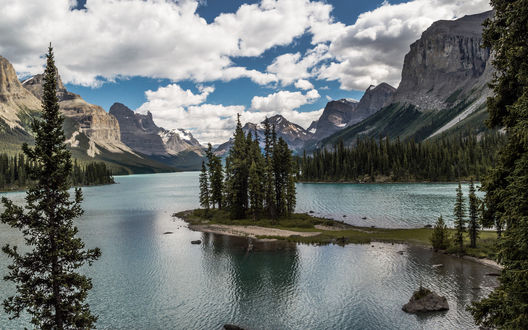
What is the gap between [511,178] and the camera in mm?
13891

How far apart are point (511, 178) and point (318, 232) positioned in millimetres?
53739

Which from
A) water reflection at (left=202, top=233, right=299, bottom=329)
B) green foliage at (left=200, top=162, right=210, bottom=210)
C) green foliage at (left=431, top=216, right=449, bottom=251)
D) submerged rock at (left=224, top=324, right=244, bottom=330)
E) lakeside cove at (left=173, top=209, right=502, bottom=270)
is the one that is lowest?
water reflection at (left=202, top=233, right=299, bottom=329)

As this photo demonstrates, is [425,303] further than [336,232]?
No

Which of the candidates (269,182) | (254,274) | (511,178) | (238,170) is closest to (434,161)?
(269,182)

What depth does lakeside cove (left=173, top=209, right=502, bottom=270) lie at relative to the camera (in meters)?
52.2

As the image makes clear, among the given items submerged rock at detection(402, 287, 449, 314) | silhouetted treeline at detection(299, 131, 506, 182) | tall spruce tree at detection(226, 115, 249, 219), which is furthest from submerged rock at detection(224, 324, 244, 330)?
silhouetted treeline at detection(299, 131, 506, 182)

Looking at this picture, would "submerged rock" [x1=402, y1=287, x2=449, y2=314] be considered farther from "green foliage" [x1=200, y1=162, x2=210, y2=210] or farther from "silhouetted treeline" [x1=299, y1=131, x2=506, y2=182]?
"silhouetted treeline" [x1=299, y1=131, x2=506, y2=182]

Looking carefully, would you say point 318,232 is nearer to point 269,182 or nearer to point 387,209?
point 269,182

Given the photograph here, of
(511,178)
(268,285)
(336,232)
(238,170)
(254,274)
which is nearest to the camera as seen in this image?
(511,178)

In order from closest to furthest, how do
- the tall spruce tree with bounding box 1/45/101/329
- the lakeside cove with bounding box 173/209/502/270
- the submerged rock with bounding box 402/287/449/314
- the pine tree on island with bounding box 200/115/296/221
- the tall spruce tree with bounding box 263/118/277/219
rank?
the tall spruce tree with bounding box 1/45/101/329 < the submerged rock with bounding box 402/287/449/314 < the lakeside cove with bounding box 173/209/502/270 < the tall spruce tree with bounding box 263/118/277/219 < the pine tree on island with bounding box 200/115/296/221

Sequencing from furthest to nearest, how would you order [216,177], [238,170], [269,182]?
[216,177] < [238,170] < [269,182]

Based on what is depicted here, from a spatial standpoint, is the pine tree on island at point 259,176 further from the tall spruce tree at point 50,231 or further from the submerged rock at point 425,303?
the tall spruce tree at point 50,231

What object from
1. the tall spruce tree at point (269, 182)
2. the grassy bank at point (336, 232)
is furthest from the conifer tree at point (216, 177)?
the tall spruce tree at point (269, 182)

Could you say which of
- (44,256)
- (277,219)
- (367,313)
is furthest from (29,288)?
(277,219)
